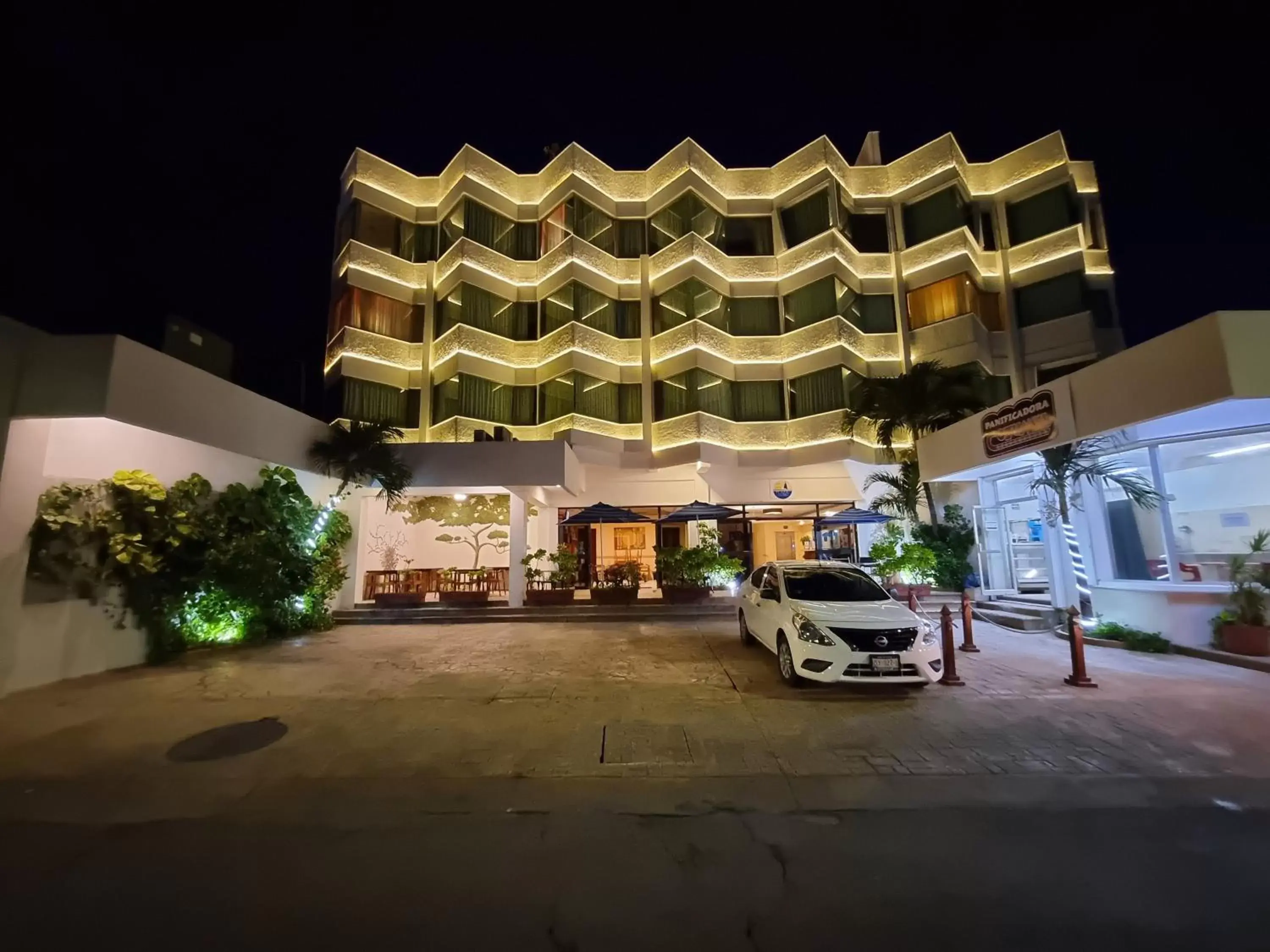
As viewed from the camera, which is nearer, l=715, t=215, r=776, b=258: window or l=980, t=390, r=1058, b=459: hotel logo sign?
l=980, t=390, r=1058, b=459: hotel logo sign

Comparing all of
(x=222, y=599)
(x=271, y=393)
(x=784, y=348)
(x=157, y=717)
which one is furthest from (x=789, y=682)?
(x=271, y=393)

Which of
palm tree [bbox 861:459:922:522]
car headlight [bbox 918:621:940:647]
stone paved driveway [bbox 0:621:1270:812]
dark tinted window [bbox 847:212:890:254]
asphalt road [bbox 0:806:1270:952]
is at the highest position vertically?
dark tinted window [bbox 847:212:890:254]

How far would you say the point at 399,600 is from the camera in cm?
1535

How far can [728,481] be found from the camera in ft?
71.1

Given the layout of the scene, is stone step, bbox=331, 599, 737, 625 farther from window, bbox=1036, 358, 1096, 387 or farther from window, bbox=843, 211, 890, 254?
window, bbox=843, 211, 890, 254

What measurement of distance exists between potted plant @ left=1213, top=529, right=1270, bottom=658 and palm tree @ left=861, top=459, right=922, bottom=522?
8.55 metres

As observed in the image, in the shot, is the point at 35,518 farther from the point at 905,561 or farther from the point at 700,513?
the point at 905,561

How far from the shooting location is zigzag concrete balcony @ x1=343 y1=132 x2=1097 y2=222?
2270 cm

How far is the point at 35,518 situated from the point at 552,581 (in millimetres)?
9944

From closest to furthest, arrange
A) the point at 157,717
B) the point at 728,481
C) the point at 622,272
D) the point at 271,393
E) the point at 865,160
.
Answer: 1. the point at 157,717
2. the point at 728,481
3. the point at 622,272
4. the point at 865,160
5. the point at 271,393

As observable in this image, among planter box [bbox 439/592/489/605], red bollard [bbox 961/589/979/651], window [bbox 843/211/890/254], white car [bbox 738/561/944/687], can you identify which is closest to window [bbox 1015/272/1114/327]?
window [bbox 843/211/890/254]

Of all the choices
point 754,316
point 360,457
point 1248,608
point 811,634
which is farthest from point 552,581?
point 754,316

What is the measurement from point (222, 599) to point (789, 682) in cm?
1033

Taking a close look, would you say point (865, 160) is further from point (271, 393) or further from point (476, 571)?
point (271, 393)
